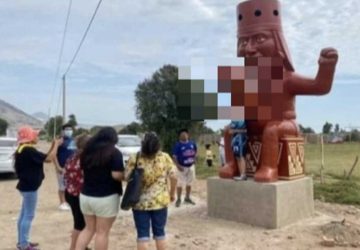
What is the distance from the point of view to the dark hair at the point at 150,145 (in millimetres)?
4863

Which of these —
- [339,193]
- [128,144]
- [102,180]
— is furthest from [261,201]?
[128,144]

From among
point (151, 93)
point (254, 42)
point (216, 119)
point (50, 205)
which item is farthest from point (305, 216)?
point (151, 93)

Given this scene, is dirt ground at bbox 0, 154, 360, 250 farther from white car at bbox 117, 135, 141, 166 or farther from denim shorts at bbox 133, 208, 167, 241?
white car at bbox 117, 135, 141, 166

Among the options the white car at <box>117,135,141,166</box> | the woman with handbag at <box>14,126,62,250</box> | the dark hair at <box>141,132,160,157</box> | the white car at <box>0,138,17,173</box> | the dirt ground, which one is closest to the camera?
the dark hair at <box>141,132,160,157</box>

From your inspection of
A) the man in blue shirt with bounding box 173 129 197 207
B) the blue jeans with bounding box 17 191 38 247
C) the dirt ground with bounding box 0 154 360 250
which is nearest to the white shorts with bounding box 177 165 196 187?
the man in blue shirt with bounding box 173 129 197 207

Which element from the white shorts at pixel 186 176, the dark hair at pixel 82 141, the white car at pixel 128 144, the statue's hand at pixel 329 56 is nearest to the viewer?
the dark hair at pixel 82 141

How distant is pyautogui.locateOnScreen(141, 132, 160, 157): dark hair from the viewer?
16.0 ft

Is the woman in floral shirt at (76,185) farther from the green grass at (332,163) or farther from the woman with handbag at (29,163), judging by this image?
the green grass at (332,163)

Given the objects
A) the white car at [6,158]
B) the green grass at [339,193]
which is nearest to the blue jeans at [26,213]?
the green grass at [339,193]

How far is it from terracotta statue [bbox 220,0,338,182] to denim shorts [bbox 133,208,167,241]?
9.28 feet

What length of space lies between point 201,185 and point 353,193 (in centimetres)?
415

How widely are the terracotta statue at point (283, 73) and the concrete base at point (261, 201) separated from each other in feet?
0.76

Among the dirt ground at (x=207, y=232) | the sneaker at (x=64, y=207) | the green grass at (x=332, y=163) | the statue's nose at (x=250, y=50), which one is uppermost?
the statue's nose at (x=250, y=50)

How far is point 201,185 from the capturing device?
13.3 m
